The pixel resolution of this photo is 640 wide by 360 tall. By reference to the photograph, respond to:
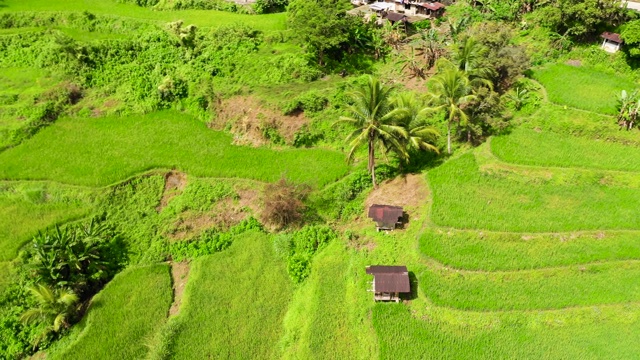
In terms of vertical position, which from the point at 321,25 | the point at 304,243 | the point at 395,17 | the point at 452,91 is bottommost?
the point at 304,243

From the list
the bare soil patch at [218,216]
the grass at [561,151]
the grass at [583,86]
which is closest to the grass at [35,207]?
the bare soil patch at [218,216]

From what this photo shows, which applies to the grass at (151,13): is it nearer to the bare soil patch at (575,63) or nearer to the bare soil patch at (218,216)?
the bare soil patch at (218,216)

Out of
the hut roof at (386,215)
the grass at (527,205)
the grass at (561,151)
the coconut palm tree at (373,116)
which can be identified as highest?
the coconut palm tree at (373,116)

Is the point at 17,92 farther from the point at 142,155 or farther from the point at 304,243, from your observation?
the point at 304,243

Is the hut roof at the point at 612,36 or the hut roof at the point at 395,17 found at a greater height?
the hut roof at the point at 612,36

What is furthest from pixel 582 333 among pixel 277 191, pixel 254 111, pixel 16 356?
pixel 16 356

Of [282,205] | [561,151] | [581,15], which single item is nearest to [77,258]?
[282,205]

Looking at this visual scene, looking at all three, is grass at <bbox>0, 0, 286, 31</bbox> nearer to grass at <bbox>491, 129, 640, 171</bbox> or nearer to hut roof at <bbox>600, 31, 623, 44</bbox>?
grass at <bbox>491, 129, 640, 171</bbox>
